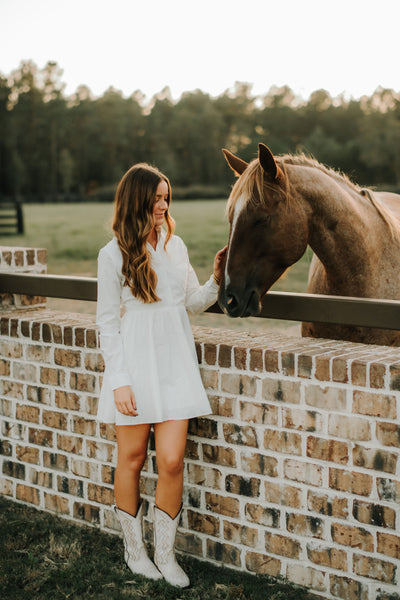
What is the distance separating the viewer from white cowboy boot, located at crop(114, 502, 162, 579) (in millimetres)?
2715

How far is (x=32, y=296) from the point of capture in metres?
3.79

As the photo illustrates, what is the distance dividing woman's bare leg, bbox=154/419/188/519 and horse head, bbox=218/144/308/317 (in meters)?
0.56

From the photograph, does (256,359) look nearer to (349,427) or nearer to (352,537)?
(349,427)

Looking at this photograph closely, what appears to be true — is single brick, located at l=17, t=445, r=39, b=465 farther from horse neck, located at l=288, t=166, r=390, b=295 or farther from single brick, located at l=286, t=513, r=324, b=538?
horse neck, located at l=288, t=166, r=390, b=295

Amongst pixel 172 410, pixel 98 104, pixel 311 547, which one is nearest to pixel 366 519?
pixel 311 547

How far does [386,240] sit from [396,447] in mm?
1412

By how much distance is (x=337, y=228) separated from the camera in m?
3.08

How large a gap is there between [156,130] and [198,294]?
4000 centimetres

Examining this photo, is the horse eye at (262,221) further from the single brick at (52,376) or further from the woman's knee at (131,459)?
the single brick at (52,376)

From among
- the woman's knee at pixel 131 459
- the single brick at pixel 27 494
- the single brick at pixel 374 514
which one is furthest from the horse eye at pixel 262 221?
the single brick at pixel 27 494

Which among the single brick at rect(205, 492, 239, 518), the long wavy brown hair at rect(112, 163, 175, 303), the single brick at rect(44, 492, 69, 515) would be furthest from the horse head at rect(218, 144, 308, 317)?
the single brick at rect(44, 492, 69, 515)

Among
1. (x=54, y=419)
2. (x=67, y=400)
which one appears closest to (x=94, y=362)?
(x=67, y=400)

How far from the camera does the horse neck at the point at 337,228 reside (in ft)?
9.84

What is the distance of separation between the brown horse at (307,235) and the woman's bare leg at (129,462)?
68 centimetres
